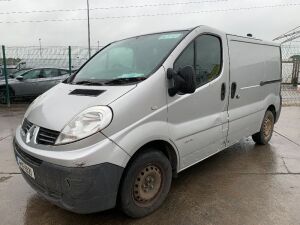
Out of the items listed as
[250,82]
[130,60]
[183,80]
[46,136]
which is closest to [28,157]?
[46,136]

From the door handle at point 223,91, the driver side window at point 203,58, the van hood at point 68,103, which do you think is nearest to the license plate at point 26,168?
the van hood at point 68,103

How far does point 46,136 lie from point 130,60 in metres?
1.39

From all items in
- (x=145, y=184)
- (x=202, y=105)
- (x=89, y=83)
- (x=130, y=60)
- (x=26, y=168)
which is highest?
(x=130, y=60)

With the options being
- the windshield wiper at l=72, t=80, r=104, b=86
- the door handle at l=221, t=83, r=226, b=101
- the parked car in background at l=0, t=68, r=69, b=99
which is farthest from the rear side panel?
the parked car in background at l=0, t=68, r=69, b=99

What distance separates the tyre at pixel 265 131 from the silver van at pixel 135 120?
1.25 metres

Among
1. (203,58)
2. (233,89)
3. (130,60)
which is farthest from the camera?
(233,89)

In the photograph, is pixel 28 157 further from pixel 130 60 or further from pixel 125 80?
pixel 130 60

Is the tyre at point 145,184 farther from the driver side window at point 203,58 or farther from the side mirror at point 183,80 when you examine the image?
the driver side window at point 203,58

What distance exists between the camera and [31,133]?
3.08 m

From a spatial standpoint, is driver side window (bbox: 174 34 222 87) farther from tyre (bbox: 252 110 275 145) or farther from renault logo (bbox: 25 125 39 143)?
tyre (bbox: 252 110 275 145)

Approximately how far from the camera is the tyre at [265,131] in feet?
18.7

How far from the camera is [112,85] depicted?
125 inches

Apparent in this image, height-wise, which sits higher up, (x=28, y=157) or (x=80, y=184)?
(x=28, y=157)

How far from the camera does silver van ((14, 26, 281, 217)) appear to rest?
2721 mm
